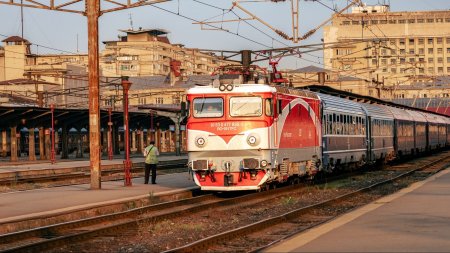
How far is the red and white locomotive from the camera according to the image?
20.8m

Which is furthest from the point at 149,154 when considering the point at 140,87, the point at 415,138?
the point at 140,87

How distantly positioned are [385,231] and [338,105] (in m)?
17.2

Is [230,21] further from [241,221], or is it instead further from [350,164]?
[241,221]

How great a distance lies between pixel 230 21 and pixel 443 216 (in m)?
20.0

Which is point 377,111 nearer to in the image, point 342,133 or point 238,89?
point 342,133

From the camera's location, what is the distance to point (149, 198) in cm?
2145

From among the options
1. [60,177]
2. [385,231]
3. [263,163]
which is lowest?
[385,231]

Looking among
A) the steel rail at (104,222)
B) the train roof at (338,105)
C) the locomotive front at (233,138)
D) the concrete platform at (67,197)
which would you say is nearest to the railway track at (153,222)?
the steel rail at (104,222)

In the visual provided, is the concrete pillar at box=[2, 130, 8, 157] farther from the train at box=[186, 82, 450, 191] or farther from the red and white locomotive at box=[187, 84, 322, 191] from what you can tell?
the red and white locomotive at box=[187, 84, 322, 191]

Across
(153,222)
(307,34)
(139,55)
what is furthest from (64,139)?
(139,55)

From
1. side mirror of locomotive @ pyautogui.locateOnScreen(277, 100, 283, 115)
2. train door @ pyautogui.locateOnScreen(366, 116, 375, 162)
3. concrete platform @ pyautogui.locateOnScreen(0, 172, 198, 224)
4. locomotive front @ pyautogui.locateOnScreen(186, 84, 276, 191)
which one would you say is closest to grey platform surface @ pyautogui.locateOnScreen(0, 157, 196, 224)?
concrete platform @ pyautogui.locateOnScreen(0, 172, 198, 224)

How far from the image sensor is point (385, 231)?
12898mm

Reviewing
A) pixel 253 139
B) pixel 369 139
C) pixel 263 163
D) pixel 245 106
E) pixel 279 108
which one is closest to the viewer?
pixel 263 163

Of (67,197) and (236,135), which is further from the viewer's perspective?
(67,197)
